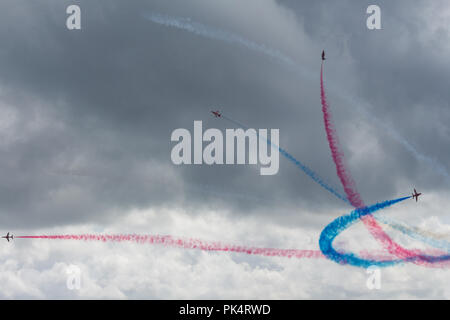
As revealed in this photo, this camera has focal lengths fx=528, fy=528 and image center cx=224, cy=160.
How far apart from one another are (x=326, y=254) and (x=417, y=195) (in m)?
30.9
